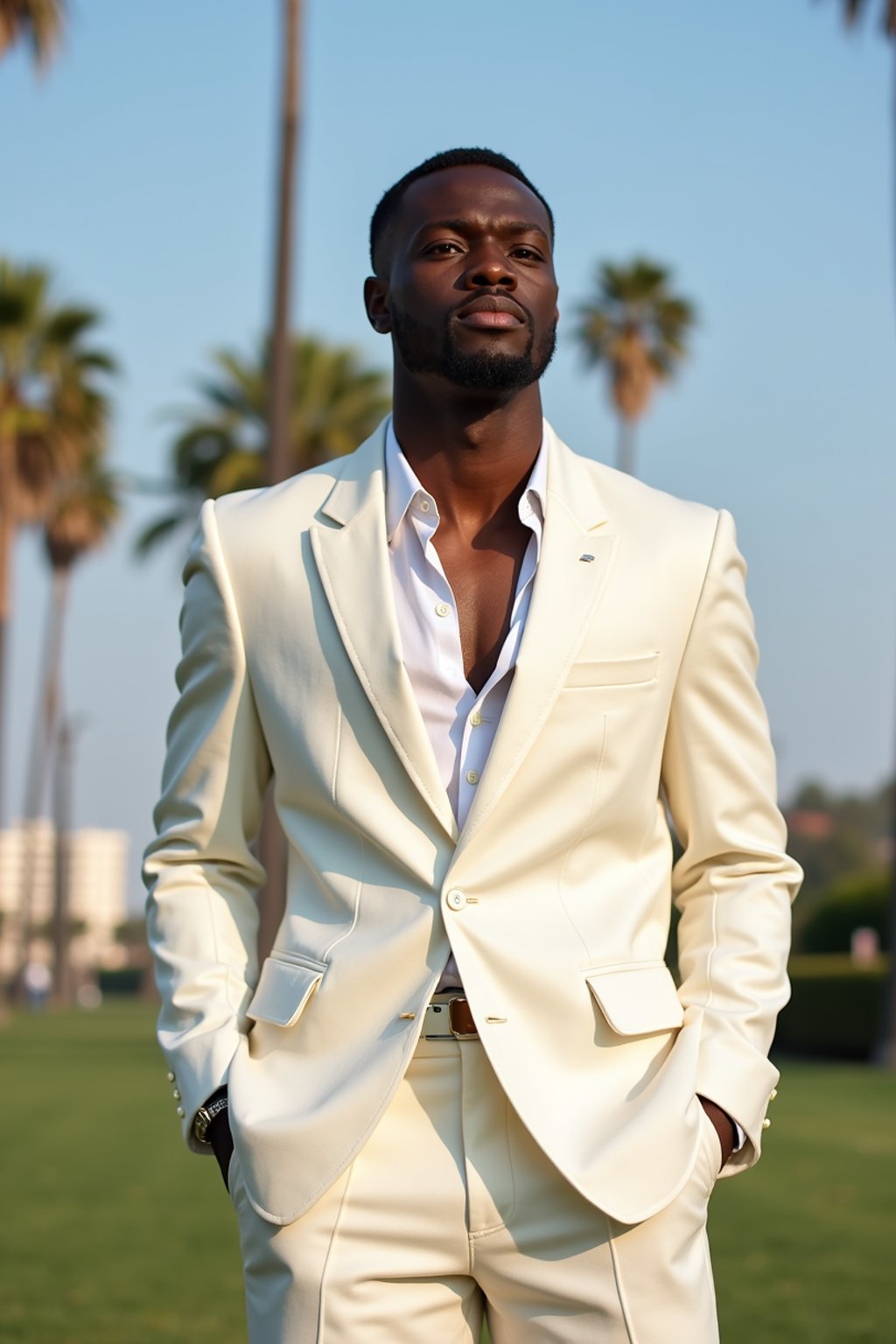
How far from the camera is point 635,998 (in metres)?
2.75

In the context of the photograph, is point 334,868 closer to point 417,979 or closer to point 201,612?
point 417,979

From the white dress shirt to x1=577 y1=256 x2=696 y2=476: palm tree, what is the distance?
Result: 1440 inches

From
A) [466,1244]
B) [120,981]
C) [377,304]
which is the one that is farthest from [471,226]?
[120,981]

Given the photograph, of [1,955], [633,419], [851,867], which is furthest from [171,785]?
[1,955]

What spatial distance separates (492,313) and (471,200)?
8.7 inches

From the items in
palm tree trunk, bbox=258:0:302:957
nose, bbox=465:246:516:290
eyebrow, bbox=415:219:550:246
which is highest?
palm tree trunk, bbox=258:0:302:957

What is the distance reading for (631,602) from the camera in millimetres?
Result: 2904

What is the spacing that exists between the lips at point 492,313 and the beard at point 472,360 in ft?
0.06

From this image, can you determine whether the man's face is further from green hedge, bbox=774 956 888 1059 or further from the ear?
green hedge, bbox=774 956 888 1059

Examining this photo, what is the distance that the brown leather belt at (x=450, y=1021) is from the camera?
2695 mm

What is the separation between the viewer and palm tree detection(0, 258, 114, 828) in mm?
37594

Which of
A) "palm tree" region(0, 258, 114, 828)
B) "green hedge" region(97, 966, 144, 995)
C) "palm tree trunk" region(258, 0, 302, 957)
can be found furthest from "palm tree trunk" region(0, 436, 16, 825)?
"green hedge" region(97, 966, 144, 995)

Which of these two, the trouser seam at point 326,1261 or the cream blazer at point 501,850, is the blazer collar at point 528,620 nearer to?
the cream blazer at point 501,850

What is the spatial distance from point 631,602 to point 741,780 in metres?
0.35
